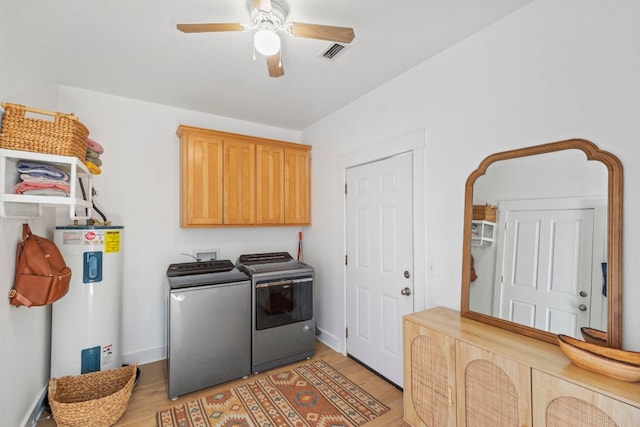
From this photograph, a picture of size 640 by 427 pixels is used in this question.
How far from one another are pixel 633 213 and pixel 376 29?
1686 millimetres

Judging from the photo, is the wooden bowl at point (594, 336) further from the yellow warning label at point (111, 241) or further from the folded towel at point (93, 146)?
the folded towel at point (93, 146)

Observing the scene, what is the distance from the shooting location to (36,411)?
1.96 meters

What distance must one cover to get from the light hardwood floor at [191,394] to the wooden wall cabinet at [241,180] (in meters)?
1.46

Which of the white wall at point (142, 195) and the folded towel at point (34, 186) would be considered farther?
the white wall at point (142, 195)

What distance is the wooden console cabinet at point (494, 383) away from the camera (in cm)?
109

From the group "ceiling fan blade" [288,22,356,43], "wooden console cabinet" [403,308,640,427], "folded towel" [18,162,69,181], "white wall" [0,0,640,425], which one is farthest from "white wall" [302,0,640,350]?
"folded towel" [18,162,69,181]

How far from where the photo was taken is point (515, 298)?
1.63 m

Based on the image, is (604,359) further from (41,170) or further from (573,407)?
(41,170)

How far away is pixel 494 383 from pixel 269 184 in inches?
105

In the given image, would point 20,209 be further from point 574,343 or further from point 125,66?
point 574,343

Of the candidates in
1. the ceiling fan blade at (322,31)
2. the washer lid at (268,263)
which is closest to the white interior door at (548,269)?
the ceiling fan blade at (322,31)

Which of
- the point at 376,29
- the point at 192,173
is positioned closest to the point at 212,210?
the point at 192,173

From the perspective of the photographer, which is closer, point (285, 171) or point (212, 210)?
point (212, 210)

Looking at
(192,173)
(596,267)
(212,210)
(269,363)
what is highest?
(192,173)
